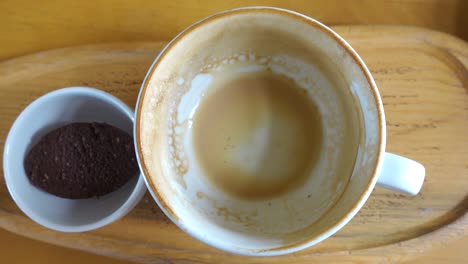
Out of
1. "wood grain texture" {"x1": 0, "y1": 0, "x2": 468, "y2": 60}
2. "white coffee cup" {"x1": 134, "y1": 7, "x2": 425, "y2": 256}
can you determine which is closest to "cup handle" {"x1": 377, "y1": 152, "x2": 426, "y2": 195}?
"white coffee cup" {"x1": 134, "y1": 7, "x2": 425, "y2": 256}

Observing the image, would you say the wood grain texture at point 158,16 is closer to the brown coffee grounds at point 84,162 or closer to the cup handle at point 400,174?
the brown coffee grounds at point 84,162

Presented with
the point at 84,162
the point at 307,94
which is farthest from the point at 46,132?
the point at 307,94

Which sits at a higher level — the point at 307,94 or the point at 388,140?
the point at 307,94

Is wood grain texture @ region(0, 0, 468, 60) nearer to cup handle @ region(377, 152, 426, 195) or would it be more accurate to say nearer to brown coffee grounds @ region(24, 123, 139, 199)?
brown coffee grounds @ region(24, 123, 139, 199)

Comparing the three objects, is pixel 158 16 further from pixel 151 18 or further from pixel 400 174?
pixel 400 174

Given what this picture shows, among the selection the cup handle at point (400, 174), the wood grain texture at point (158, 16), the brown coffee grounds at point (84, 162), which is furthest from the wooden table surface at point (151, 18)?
the cup handle at point (400, 174)

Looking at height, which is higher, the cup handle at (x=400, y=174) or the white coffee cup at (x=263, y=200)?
the white coffee cup at (x=263, y=200)

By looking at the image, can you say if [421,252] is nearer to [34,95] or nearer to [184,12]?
[184,12]
